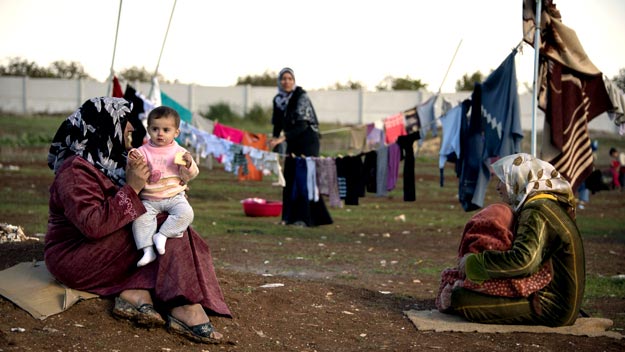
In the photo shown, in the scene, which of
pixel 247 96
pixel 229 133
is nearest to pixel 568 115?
pixel 229 133

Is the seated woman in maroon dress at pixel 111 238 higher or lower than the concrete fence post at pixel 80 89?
lower

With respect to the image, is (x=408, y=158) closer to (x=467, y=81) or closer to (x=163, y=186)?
(x=163, y=186)

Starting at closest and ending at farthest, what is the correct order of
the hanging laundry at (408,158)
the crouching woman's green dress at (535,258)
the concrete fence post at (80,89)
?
the crouching woman's green dress at (535,258) < the hanging laundry at (408,158) < the concrete fence post at (80,89)

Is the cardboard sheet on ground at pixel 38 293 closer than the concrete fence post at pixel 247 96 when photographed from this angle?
Yes

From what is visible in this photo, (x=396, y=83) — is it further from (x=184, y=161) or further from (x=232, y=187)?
(x=184, y=161)

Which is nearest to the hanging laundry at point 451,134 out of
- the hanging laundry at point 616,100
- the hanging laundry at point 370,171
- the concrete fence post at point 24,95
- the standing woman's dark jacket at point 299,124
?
the hanging laundry at point 370,171

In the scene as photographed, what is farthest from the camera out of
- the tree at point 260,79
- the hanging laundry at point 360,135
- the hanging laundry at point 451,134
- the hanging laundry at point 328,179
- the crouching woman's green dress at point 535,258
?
the tree at point 260,79

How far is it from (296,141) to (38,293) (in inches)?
311

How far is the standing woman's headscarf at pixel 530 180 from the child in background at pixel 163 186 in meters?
2.26

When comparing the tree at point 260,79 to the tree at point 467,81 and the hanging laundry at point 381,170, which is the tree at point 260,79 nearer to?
the tree at point 467,81

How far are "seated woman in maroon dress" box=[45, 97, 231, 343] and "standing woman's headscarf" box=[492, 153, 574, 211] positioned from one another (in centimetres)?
227

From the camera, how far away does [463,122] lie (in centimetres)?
1005

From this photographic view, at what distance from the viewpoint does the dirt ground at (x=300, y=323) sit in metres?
5.42

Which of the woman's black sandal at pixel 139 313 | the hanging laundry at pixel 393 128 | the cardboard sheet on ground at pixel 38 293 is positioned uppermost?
the hanging laundry at pixel 393 128
